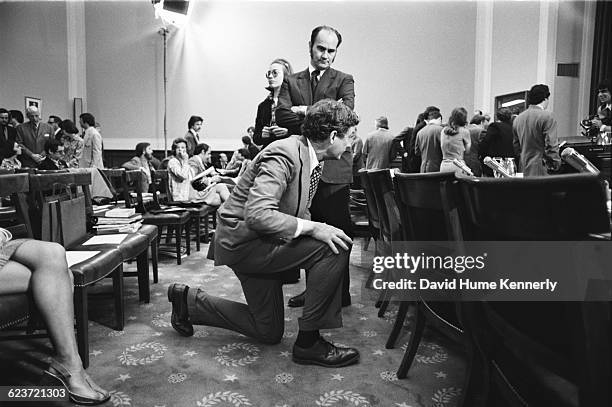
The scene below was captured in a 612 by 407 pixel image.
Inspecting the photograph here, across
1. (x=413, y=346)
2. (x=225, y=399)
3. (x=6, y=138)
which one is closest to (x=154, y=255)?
(x=225, y=399)

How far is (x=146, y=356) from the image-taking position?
2064 millimetres

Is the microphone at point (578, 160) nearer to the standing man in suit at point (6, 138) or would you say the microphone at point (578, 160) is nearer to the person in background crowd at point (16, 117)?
the standing man in suit at point (6, 138)

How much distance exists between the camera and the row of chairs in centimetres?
65

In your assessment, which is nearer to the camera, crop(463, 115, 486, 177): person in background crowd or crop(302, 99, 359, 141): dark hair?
crop(302, 99, 359, 141): dark hair

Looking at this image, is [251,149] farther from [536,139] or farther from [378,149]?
[536,139]

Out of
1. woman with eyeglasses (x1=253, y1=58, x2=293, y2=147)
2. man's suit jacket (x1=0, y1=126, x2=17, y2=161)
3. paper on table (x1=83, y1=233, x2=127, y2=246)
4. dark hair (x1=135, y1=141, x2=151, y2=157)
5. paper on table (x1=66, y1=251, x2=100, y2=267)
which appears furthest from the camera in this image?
dark hair (x1=135, y1=141, x2=151, y2=157)

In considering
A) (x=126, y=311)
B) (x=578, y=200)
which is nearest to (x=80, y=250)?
(x=126, y=311)

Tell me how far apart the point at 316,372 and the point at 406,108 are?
766 centimetres

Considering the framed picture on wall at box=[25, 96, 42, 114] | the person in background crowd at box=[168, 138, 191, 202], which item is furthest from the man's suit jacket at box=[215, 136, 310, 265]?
the framed picture on wall at box=[25, 96, 42, 114]

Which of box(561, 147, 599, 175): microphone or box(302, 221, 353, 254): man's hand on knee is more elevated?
box(561, 147, 599, 175): microphone

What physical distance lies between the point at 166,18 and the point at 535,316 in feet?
28.3

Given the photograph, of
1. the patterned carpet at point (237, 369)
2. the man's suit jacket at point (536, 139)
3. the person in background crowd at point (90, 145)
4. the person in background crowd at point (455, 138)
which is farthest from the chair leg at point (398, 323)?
the person in background crowd at point (90, 145)

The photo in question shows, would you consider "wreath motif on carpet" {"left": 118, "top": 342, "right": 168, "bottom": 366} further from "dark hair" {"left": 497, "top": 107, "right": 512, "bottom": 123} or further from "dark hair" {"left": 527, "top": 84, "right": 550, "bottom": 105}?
"dark hair" {"left": 497, "top": 107, "right": 512, "bottom": 123}

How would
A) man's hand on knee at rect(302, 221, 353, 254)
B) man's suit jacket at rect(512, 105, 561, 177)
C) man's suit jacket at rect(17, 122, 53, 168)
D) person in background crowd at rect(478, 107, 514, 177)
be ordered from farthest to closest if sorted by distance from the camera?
man's suit jacket at rect(17, 122, 53, 168) → person in background crowd at rect(478, 107, 514, 177) → man's suit jacket at rect(512, 105, 561, 177) → man's hand on knee at rect(302, 221, 353, 254)
